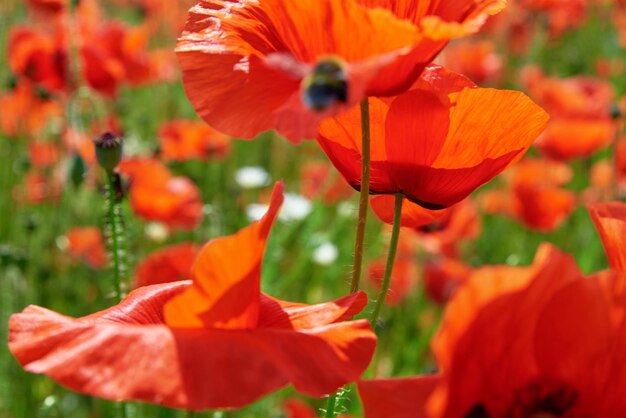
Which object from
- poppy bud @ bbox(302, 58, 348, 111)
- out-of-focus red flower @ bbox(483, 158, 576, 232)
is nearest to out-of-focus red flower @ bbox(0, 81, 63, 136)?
out-of-focus red flower @ bbox(483, 158, 576, 232)

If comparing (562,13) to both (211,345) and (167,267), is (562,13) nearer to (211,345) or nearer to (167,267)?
(167,267)

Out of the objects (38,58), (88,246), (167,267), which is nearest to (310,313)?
(167,267)

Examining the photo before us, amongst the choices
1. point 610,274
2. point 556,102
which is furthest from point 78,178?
point 556,102

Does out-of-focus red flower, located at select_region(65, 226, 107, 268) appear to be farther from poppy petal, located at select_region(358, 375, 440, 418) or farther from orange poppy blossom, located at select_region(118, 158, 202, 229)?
poppy petal, located at select_region(358, 375, 440, 418)

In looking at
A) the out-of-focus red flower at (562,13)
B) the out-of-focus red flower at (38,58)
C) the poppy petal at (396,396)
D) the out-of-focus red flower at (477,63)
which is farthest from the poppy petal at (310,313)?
the out-of-focus red flower at (562,13)

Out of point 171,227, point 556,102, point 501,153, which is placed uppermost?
point 501,153

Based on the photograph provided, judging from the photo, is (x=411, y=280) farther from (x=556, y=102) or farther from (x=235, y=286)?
(x=235, y=286)
